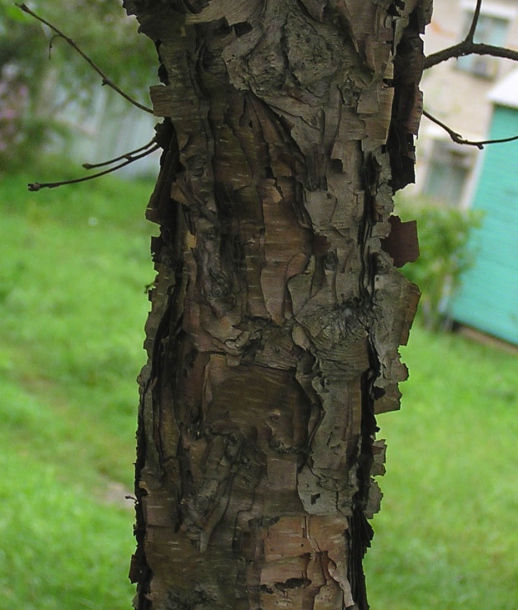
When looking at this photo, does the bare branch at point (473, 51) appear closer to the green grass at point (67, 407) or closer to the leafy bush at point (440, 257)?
the green grass at point (67, 407)

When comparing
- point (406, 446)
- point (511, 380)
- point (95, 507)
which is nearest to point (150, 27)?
point (95, 507)

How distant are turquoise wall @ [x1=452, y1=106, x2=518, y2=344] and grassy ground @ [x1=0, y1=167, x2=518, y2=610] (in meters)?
0.78

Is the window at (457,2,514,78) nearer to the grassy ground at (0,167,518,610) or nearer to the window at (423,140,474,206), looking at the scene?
the window at (423,140,474,206)

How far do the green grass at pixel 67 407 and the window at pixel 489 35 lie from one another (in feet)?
26.2

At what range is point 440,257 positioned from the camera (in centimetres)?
1048

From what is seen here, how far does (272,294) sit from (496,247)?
9.54 m

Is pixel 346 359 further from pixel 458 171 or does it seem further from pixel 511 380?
pixel 458 171

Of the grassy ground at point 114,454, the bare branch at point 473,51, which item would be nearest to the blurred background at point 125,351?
the grassy ground at point 114,454

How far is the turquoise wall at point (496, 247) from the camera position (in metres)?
10.3

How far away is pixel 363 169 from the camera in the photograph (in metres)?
1.38

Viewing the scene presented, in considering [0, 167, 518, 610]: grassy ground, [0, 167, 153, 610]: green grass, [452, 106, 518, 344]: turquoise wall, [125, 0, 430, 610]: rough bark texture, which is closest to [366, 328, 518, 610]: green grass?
[0, 167, 518, 610]: grassy ground

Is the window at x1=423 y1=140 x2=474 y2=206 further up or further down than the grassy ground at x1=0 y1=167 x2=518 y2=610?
further up

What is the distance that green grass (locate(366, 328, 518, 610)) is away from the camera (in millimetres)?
4125

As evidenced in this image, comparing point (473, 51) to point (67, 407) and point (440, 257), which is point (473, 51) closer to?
point (67, 407)
